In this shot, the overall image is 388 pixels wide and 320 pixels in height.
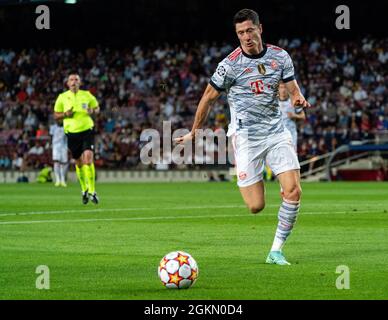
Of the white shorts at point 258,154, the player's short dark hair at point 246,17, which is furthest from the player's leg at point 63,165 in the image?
the player's short dark hair at point 246,17

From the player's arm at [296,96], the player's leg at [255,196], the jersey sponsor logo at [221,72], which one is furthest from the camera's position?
the player's leg at [255,196]

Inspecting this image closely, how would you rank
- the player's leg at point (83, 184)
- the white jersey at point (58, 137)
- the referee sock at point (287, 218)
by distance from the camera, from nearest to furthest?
the referee sock at point (287, 218) < the player's leg at point (83, 184) < the white jersey at point (58, 137)

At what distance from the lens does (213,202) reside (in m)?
22.0

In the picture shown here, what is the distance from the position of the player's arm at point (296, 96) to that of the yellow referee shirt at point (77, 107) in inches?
462

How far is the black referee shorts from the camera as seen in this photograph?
870 inches

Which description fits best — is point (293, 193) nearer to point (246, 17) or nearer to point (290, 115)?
point (246, 17)

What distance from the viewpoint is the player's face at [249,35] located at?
10641 mm

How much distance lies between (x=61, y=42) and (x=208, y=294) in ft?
146

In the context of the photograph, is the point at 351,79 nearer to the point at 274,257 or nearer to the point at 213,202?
the point at 213,202

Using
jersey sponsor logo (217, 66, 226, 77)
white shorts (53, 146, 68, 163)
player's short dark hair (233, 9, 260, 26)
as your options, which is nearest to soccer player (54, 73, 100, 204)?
jersey sponsor logo (217, 66, 226, 77)

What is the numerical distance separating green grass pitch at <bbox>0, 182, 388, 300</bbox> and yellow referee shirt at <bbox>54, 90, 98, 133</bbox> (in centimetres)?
169

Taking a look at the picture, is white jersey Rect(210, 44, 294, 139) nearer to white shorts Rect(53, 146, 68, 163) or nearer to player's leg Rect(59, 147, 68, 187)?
player's leg Rect(59, 147, 68, 187)

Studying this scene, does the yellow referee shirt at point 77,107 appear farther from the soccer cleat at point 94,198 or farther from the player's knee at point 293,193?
the player's knee at point 293,193
